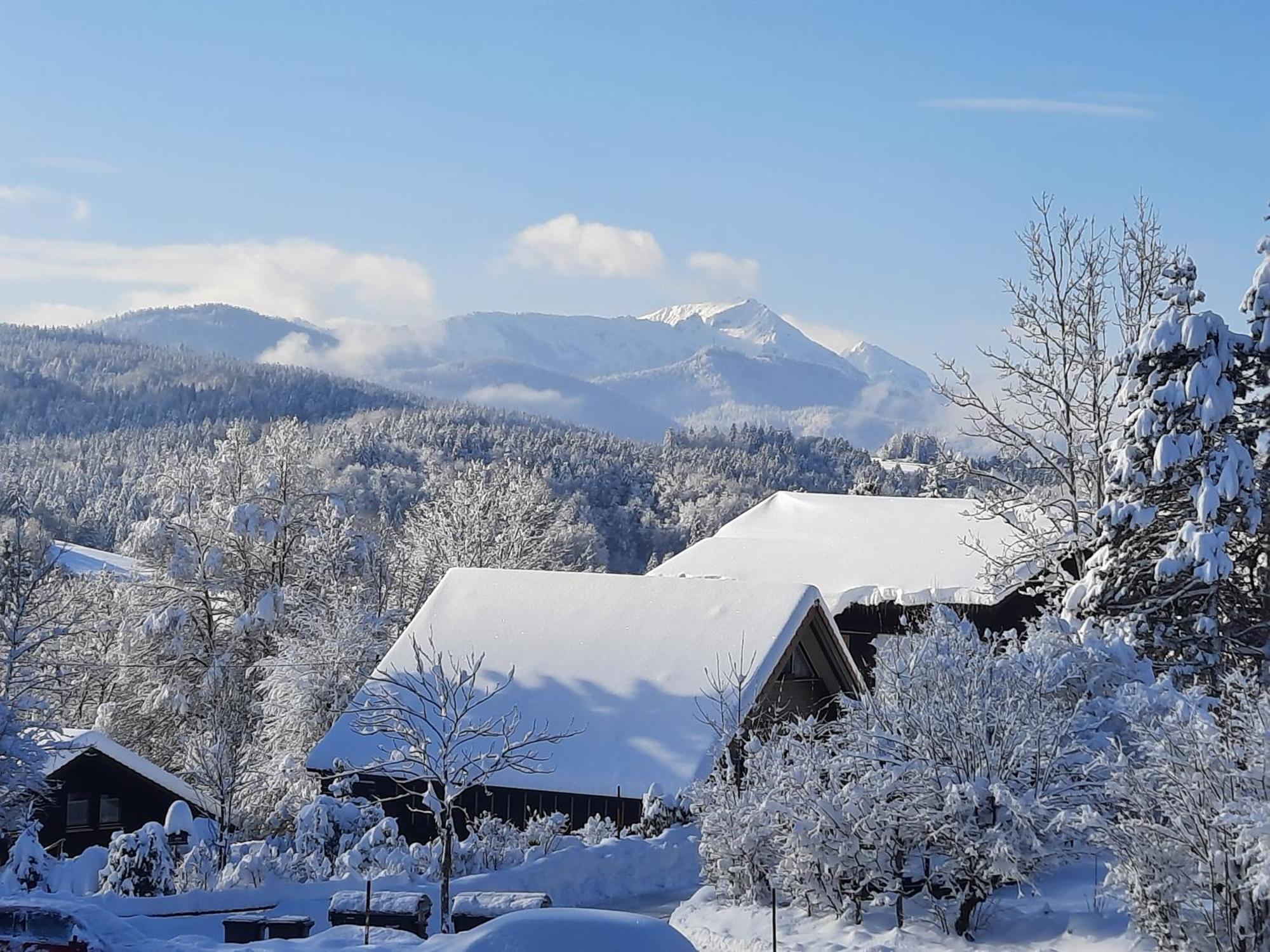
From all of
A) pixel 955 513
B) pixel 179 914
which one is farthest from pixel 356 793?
pixel 955 513

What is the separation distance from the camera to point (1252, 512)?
21.9 meters

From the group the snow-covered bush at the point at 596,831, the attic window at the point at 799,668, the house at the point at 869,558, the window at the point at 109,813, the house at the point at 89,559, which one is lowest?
the window at the point at 109,813

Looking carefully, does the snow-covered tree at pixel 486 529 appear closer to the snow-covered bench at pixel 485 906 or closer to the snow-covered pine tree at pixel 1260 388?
the snow-covered pine tree at pixel 1260 388

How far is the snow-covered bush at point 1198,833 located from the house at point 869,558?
1958cm

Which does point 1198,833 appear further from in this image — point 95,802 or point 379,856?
point 95,802

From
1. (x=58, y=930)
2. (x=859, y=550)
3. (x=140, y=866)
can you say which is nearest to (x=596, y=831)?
(x=140, y=866)

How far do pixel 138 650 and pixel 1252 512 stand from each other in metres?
30.3

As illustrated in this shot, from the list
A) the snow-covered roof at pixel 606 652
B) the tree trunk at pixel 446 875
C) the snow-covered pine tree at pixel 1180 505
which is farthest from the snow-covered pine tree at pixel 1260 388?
the tree trunk at pixel 446 875

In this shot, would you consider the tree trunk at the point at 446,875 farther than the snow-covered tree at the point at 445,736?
No

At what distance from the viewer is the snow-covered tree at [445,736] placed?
16.3 meters

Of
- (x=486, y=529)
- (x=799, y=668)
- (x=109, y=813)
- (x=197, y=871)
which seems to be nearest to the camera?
(x=197, y=871)

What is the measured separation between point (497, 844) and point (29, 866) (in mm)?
6590

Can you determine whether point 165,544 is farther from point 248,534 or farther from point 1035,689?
point 1035,689

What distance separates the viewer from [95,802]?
100 ft
